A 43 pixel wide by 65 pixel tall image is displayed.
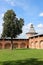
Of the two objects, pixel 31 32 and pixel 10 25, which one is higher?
pixel 31 32

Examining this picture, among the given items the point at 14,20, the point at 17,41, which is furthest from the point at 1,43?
the point at 14,20

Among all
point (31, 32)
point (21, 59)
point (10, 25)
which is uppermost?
point (31, 32)

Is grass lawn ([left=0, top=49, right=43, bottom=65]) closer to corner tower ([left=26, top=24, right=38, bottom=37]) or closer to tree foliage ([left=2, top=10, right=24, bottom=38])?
tree foliage ([left=2, top=10, right=24, bottom=38])

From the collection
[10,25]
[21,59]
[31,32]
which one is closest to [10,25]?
[10,25]

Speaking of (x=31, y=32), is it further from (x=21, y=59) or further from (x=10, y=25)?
(x=21, y=59)

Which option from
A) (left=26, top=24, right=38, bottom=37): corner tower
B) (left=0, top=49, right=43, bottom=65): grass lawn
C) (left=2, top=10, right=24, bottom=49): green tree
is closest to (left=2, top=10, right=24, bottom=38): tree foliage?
(left=2, top=10, right=24, bottom=49): green tree

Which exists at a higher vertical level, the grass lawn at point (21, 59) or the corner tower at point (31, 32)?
the corner tower at point (31, 32)

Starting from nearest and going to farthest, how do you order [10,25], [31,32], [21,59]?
[21,59] → [10,25] → [31,32]

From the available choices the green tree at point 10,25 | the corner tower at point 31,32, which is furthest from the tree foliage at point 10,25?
the corner tower at point 31,32

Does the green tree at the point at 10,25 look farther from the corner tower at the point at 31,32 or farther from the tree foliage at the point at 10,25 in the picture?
the corner tower at the point at 31,32

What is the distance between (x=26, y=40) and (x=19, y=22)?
47.1 feet

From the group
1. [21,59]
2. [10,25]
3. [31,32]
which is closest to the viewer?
[21,59]

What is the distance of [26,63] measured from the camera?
51.8ft

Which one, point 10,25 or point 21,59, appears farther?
point 10,25
